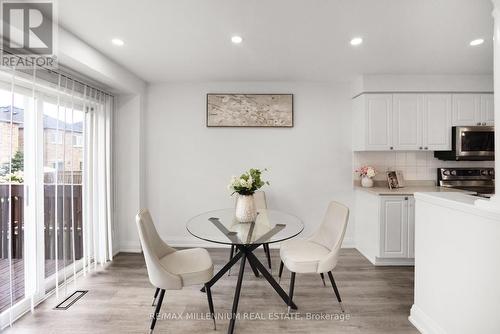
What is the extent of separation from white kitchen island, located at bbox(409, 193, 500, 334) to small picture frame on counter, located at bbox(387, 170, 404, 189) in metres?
1.53

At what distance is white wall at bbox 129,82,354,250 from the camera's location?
3.89 metres

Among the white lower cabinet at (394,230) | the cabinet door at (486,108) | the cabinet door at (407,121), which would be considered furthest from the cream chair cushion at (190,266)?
the cabinet door at (486,108)

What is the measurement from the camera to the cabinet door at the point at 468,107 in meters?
3.55

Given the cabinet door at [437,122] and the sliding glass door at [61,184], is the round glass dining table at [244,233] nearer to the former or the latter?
the sliding glass door at [61,184]

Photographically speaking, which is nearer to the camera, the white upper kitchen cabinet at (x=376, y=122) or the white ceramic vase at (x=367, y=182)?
the white upper kitchen cabinet at (x=376, y=122)

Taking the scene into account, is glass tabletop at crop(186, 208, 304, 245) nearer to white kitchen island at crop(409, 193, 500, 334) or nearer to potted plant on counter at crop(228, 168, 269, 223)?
potted plant on counter at crop(228, 168, 269, 223)

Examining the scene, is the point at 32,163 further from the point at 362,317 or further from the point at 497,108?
the point at 497,108

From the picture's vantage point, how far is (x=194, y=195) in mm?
3938

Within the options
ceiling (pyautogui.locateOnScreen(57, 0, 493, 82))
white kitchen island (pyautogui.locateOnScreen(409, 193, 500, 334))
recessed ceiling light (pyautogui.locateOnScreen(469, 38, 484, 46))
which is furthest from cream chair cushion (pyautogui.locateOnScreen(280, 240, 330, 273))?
recessed ceiling light (pyautogui.locateOnScreen(469, 38, 484, 46))

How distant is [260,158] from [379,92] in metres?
1.88

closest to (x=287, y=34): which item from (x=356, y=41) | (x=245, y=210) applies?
(x=356, y=41)

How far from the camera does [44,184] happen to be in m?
2.48

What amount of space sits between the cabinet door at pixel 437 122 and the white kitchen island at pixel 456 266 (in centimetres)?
187

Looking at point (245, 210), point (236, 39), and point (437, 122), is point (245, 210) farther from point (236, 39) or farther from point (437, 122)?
point (437, 122)
